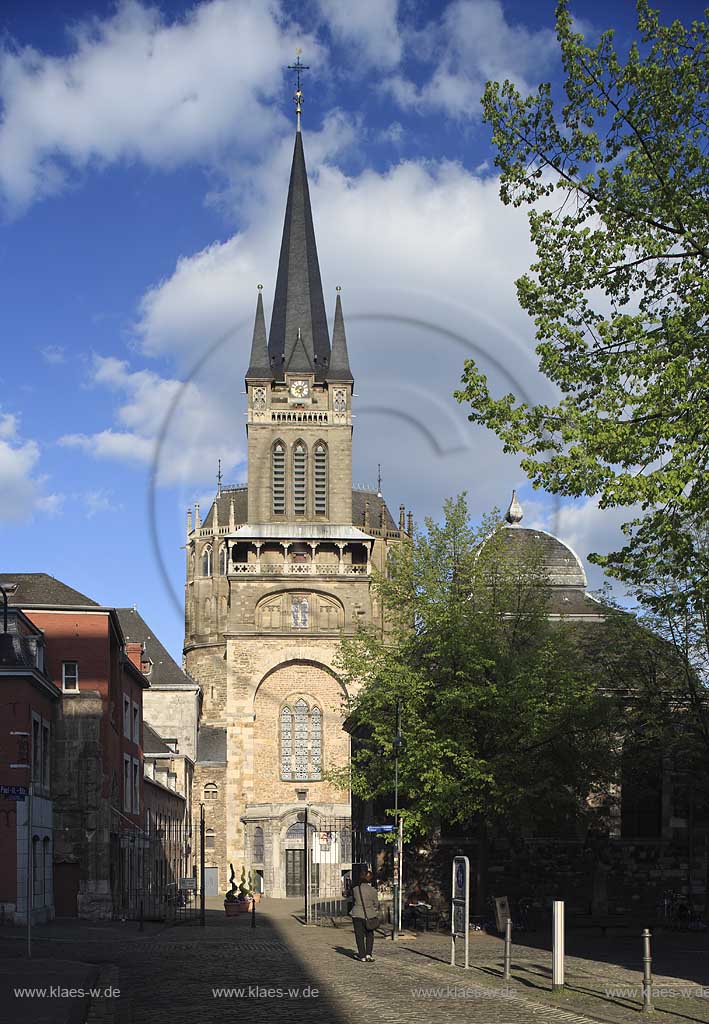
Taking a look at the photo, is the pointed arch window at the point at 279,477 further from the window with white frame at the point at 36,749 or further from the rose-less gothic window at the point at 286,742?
the window with white frame at the point at 36,749

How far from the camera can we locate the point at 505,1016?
50.3ft

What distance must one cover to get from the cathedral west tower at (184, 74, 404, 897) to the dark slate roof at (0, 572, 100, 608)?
28393 millimetres

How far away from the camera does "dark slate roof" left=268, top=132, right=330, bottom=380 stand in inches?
3366

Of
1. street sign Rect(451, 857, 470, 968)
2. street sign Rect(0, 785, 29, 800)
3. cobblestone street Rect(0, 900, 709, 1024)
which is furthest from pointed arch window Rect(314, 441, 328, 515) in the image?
street sign Rect(0, 785, 29, 800)

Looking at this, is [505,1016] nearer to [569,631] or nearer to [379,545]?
[569,631]

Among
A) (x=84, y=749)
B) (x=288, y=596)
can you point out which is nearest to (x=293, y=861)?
(x=288, y=596)

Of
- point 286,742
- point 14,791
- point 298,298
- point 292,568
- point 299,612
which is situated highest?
point 298,298

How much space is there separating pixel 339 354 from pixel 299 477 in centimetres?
909

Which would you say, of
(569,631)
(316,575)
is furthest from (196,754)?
(569,631)

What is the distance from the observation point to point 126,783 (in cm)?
4697

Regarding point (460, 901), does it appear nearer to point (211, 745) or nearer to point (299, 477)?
point (211, 745)

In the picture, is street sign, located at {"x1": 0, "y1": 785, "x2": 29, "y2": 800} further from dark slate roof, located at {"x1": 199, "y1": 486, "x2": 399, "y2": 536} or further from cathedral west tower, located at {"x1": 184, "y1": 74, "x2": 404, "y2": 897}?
dark slate roof, located at {"x1": 199, "y1": 486, "x2": 399, "y2": 536}

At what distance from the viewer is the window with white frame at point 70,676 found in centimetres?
4103

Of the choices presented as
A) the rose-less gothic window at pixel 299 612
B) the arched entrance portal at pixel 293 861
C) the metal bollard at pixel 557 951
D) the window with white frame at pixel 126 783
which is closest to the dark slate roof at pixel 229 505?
the rose-less gothic window at pixel 299 612
